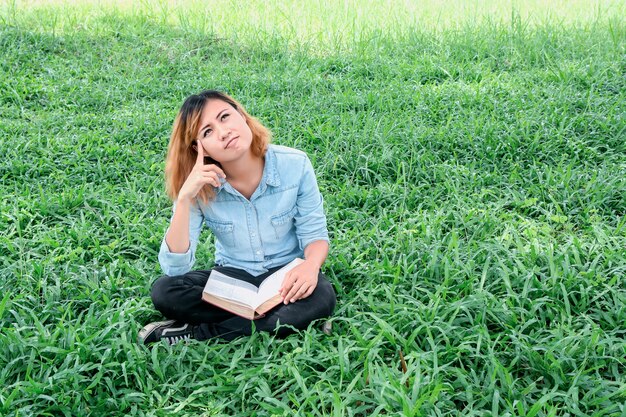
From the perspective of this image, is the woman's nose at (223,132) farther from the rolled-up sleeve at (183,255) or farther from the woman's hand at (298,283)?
the woman's hand at (298,283)

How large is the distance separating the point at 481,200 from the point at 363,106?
5.05ft

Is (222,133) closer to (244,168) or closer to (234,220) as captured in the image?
(244,168)

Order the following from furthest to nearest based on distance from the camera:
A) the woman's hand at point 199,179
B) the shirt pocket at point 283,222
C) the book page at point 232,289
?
the shirt pocket at point 283,222 < the book page at point 232,289 < the woman's hand at point 199,179

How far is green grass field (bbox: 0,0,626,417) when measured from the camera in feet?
7.57

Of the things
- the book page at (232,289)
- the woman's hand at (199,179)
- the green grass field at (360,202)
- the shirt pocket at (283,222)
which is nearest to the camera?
the green grass field at (360,202)

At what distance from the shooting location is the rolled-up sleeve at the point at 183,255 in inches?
101

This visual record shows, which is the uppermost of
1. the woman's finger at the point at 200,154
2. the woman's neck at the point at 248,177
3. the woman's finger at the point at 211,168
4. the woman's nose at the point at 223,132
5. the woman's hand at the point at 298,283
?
the woman's nose at the point at 223,132

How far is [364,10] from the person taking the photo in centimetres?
691

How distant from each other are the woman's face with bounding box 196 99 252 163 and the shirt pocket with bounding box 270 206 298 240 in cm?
30

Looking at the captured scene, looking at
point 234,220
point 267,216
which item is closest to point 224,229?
point 234,220

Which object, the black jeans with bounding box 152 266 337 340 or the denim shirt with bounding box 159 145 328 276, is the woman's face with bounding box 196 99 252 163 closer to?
the denim shirt with bounding box 159 145 328 276

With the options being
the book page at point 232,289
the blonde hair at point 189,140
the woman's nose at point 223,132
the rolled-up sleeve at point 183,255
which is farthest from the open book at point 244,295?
the woman's nose at point 223,132

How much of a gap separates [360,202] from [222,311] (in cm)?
129

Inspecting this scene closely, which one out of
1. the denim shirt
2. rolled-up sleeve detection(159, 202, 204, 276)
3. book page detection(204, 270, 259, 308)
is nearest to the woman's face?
the denim shirt
